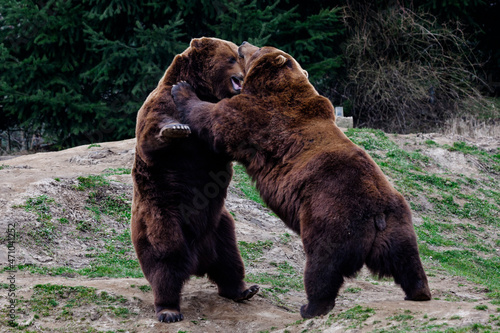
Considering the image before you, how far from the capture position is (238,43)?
15461 mm

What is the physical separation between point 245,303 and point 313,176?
185cm

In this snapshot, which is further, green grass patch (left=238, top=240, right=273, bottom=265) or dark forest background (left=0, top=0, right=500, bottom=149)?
dark forest background (left=0, top=0, right=500, bottom=149)

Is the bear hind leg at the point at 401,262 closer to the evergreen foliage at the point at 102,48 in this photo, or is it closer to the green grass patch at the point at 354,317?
the green grass patch at the point at 354,317

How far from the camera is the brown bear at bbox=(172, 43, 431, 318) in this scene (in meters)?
4.41

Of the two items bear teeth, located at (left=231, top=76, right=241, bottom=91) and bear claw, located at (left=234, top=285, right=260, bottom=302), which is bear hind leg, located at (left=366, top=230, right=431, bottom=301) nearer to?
bear claw, located at (left=234, top=285, right=260, bottom=302)

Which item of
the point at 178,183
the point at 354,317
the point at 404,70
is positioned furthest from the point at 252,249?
the point at 404,70

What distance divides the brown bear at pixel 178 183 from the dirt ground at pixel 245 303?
1.17ft

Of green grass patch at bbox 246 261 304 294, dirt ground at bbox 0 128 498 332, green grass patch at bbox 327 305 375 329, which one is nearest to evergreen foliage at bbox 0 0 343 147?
dirt ground at bbox 0 128 498 332

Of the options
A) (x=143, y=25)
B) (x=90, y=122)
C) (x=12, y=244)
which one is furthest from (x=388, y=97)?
(x=12, y=244)

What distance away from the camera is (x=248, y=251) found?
766 centimetres

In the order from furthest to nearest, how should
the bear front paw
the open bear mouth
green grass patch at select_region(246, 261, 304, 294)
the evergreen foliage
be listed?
the evergreen foliage, green grass patch at select_region(246, 261, 304, 294), the open bear mouth, the bear front paw

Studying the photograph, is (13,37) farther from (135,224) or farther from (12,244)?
(135,224)

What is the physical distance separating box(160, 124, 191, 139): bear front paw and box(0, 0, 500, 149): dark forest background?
33.6ft

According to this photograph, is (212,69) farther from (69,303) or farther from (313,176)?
(69,303)
